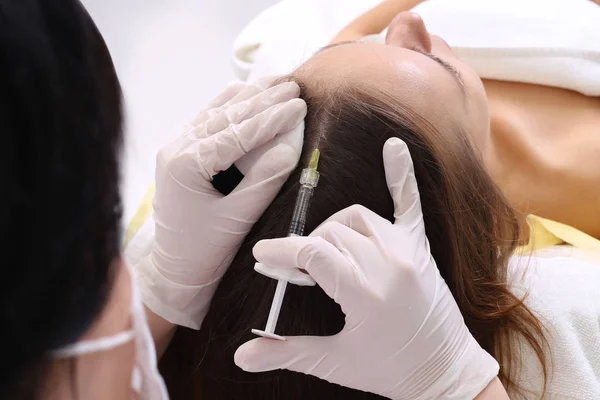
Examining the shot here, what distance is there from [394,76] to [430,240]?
9.3 inches

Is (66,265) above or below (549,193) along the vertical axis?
above

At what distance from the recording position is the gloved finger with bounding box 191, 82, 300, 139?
0.79 m

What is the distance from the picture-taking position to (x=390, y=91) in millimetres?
771

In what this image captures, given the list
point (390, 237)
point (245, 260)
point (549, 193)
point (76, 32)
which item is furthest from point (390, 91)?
point (549, 193)

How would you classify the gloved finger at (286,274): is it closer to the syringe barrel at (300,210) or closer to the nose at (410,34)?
the syringe barrel at (300,210)

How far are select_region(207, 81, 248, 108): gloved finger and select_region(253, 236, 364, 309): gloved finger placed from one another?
1.15ft

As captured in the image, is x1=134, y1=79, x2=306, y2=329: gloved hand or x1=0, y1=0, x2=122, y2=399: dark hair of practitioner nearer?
x1=0, y1=0, x2=122, y2=399: dark hair of practitioner

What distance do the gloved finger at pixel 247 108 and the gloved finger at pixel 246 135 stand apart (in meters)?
0.03

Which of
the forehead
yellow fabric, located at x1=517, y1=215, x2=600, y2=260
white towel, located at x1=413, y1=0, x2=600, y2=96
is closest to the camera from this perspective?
the forehead

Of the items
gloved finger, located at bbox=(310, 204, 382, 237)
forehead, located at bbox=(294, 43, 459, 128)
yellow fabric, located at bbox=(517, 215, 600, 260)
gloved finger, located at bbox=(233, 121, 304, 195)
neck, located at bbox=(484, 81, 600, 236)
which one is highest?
forehead, located at bbox=(294, 43, 459, 128)

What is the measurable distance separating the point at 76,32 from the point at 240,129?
40cm

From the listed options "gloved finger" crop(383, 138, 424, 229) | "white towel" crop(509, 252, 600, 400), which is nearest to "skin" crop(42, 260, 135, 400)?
"gloved finger" crop(383, 138, 424, 229)

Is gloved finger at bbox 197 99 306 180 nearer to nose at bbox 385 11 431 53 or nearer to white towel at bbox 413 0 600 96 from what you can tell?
nose at bbox 385 11 431 53

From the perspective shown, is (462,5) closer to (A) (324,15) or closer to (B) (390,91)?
(A) (324,15)
